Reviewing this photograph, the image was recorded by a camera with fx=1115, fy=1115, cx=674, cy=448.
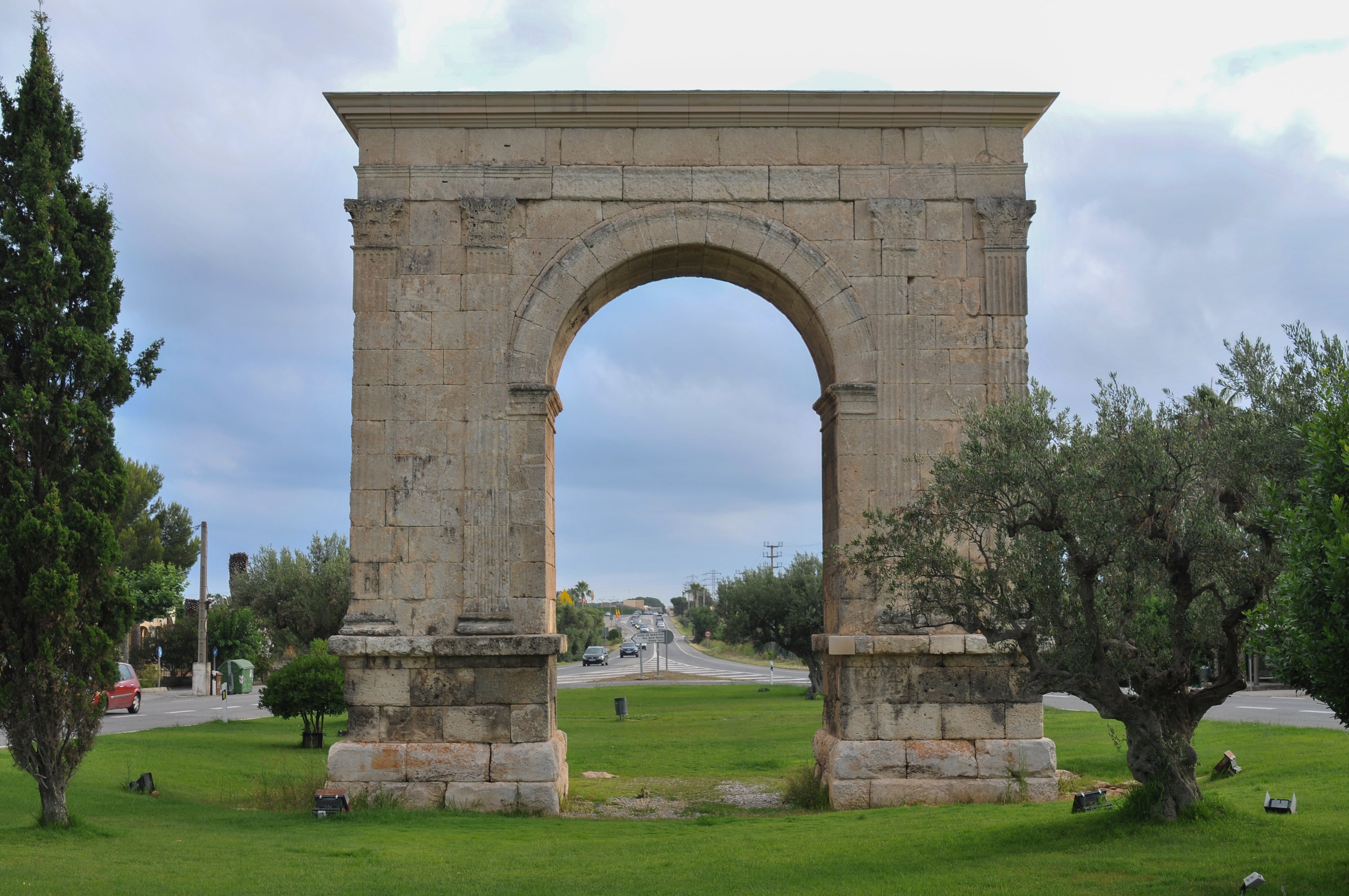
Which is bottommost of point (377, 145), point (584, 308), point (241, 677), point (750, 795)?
point (241, 677)

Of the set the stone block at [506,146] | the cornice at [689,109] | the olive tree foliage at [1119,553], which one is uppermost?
the cornice at [689,109]

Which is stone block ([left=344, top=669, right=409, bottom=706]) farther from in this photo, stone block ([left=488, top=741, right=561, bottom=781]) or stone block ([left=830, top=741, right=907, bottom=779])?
stone block ([left=830, top=741, right=907, bottom=779])

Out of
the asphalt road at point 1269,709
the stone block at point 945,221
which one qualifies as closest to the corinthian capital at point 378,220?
the stone block at point 945,221

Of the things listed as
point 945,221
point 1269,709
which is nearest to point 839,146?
point 945,221

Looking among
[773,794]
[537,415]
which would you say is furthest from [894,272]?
[773,794]

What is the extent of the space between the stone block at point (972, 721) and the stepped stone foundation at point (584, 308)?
0.09ft

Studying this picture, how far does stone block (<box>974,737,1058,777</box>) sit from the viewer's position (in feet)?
35.2

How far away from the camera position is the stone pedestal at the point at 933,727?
1067 centimetres

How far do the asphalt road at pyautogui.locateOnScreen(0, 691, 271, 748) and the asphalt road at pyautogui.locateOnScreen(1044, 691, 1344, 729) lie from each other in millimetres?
17127

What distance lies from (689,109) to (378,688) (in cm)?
664

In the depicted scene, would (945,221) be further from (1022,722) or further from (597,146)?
(1022,722)

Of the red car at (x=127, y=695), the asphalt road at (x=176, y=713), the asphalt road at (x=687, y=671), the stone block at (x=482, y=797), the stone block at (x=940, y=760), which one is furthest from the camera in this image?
the asphalt road at (x=687, y=671)

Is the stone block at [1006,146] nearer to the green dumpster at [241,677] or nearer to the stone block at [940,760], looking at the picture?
the stone block at [940,760]

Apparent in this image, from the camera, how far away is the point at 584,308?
12000mm
